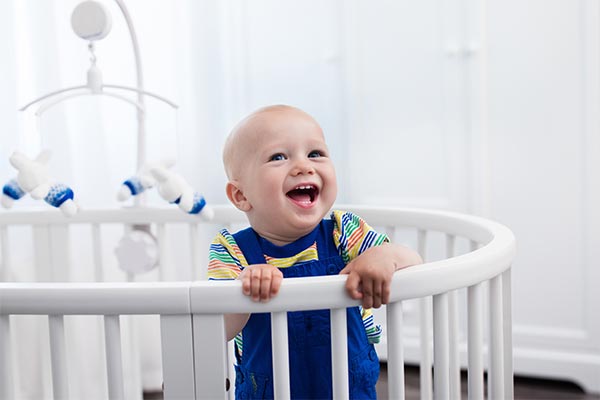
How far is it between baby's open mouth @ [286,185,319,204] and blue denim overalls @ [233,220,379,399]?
0.28 ft

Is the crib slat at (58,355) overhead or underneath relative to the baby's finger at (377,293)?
underneath

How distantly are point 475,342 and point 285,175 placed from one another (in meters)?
0.31

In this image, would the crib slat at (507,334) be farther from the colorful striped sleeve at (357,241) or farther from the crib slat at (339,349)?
the crib slat at (339,349)

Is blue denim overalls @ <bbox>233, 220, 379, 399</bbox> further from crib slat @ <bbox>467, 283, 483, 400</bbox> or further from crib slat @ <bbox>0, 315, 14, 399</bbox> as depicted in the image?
crib slat @ <bbox>0, 315, 14, 399</bbox>

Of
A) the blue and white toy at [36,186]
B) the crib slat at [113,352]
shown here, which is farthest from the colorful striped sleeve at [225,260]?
the blue and white toy at [36,186]

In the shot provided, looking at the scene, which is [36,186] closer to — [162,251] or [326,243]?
[162,251]

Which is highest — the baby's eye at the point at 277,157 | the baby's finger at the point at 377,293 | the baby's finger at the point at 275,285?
the baby's eye at the point at 277,157

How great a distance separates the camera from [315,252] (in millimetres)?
1008

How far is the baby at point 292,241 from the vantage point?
920 mm

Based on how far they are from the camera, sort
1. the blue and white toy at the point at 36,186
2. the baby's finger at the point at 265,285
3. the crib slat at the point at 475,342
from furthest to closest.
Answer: the blue and white toy at the point at 36,186 < the crib slat at the point at 475,342 < the baby's finger at the point at 265,285

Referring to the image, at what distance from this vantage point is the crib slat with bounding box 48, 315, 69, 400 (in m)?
0.76

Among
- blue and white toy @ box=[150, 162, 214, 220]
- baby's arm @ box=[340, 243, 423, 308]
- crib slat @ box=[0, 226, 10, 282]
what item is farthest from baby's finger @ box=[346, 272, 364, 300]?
crib slat @ box=[0, 226, 10, 282]

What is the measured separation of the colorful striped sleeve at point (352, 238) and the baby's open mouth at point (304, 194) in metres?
0.07

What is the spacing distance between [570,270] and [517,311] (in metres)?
0.17
